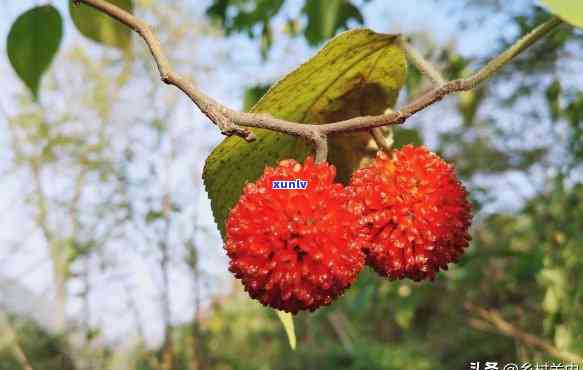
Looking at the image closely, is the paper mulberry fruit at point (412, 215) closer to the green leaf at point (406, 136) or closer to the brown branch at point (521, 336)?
the green leaf at point (406, 136)

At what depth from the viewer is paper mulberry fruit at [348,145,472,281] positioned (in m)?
1.05

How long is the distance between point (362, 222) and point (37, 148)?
31.4 feet

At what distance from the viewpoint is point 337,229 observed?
97 cm

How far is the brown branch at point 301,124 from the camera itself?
875 mm

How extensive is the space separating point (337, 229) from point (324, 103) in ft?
1.01

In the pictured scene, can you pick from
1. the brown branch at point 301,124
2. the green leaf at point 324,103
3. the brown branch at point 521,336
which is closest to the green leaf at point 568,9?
the brown branch at point 301,124

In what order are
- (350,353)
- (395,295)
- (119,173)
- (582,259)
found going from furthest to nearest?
(350,353) < (119,173) < (395,295) < (582,259)

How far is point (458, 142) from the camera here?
10055 mm

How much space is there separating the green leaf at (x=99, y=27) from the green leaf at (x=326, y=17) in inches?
28.4

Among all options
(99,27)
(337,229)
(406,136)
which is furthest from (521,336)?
(99,27)

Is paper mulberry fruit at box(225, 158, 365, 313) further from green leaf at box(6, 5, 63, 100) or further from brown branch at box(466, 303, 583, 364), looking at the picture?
brown branch at box(466, 303, 583, 364)

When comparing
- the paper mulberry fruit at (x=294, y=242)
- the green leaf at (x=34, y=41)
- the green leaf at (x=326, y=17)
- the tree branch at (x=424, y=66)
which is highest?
the green leaf at (x=326, y=17)

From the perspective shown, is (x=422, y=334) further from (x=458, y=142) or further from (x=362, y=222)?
(x=362, y=222)

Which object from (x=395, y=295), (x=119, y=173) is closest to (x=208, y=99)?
(x=395, y=295)
